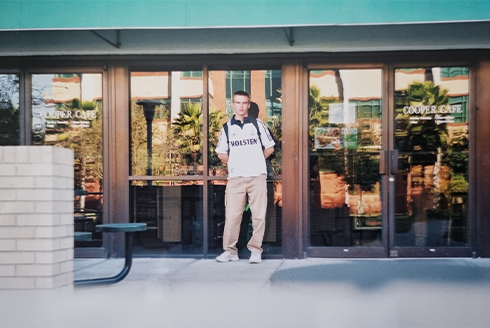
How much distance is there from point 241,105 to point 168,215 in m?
1.77

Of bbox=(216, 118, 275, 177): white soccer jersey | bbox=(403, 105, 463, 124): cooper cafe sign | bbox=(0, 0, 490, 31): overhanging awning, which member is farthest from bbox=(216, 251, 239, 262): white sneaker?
bbox=(403, 105, 463, 124): cooper cafe sign

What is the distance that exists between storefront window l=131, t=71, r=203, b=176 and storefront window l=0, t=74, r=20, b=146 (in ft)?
5.04

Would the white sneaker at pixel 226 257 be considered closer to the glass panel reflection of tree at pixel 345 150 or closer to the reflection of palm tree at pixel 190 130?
the glass panel reflection of tree at pixel 345 150

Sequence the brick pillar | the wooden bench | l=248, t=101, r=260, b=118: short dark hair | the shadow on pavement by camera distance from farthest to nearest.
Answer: l=248, t=101, r=260, b=118: short dark hair → the shadow on pavement → the wooden bench → the brick pillar

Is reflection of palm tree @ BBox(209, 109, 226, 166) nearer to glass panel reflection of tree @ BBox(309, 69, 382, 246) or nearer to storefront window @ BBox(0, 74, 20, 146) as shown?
glass panel reflection of tree @ BBox(309, 69, 382, 246)

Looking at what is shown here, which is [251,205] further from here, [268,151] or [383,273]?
[383,273]

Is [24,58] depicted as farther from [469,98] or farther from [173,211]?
[469,98]

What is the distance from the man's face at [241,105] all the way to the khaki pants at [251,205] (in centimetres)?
80

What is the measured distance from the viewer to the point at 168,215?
23.9 feet

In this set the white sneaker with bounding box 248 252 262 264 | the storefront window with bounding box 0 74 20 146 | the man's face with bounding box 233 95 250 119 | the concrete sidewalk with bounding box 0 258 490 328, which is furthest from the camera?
the storefront window with bounding box 0 74 20 146

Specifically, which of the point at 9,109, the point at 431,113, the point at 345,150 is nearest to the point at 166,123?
the point at 9,109

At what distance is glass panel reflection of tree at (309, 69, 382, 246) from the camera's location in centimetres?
704

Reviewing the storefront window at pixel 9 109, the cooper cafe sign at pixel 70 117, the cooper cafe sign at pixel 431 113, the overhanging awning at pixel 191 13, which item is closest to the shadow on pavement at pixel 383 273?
the cooper cafe sign at pixel 431 113

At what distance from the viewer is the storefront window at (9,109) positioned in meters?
7.25
